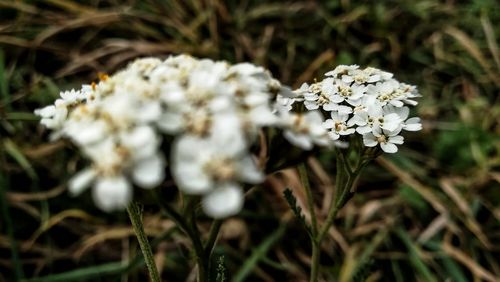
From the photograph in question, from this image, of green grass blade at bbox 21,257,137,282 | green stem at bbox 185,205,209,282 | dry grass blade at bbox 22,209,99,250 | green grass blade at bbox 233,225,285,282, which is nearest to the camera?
green stem at bbox 185,205,209,282

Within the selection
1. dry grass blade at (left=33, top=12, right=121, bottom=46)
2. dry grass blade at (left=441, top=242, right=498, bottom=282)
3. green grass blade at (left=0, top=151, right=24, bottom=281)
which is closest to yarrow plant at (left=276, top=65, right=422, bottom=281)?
green grass blade at (left=0, top=151, right=24, bottom=281)

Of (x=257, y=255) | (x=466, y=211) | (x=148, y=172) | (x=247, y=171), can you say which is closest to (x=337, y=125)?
(x=247, y=171)

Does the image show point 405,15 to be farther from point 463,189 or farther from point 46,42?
point 46,42

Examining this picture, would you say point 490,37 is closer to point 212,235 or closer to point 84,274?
point 84,274

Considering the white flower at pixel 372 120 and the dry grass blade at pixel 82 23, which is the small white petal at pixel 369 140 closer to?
the white flower at pixel 372 120

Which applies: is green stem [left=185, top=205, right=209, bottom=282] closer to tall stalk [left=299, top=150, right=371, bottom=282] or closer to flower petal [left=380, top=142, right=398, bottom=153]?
tall stalk [left=299, top=150, right=371, bottom=282]

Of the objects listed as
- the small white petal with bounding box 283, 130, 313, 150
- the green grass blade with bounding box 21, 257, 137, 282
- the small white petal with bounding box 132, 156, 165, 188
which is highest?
the small white petal with bounding box 132, 156, 165, 188
